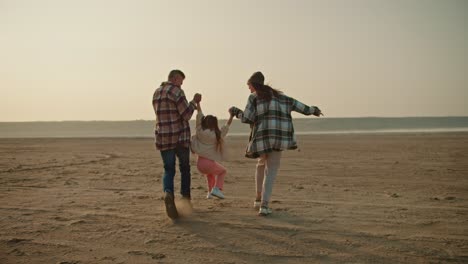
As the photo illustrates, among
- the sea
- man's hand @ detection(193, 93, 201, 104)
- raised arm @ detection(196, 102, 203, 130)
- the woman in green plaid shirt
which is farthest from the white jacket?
the sea

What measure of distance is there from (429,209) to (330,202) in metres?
1.46

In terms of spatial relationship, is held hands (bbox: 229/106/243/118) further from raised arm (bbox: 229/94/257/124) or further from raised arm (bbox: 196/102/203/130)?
raised arm (bbox: 196/102/203/130)

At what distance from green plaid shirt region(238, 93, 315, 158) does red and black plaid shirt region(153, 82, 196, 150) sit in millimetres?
839

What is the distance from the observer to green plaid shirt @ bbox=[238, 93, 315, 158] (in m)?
6.06

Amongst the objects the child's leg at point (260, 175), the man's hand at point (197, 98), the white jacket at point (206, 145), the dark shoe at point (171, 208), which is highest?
the man's hand at point (197, 98)

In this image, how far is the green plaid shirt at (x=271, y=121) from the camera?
6.06m

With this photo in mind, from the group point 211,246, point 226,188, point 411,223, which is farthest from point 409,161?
point 211,246

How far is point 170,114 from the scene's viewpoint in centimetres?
623

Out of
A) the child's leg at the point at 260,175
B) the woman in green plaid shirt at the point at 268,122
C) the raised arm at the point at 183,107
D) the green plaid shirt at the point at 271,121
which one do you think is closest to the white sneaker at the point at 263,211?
the woman in green plaid shirt at the point at 268,122

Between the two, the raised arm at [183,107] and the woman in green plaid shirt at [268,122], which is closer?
the woman in green plaid shirt at [268,122]

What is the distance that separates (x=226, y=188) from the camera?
28.7 feet

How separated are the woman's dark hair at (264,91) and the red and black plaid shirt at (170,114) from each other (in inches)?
39.0

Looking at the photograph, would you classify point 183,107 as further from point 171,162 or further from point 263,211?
point 263,211

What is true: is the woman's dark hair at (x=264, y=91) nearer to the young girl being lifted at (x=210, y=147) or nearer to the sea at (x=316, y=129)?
the young girl being lifted at (x=210, y=147)
